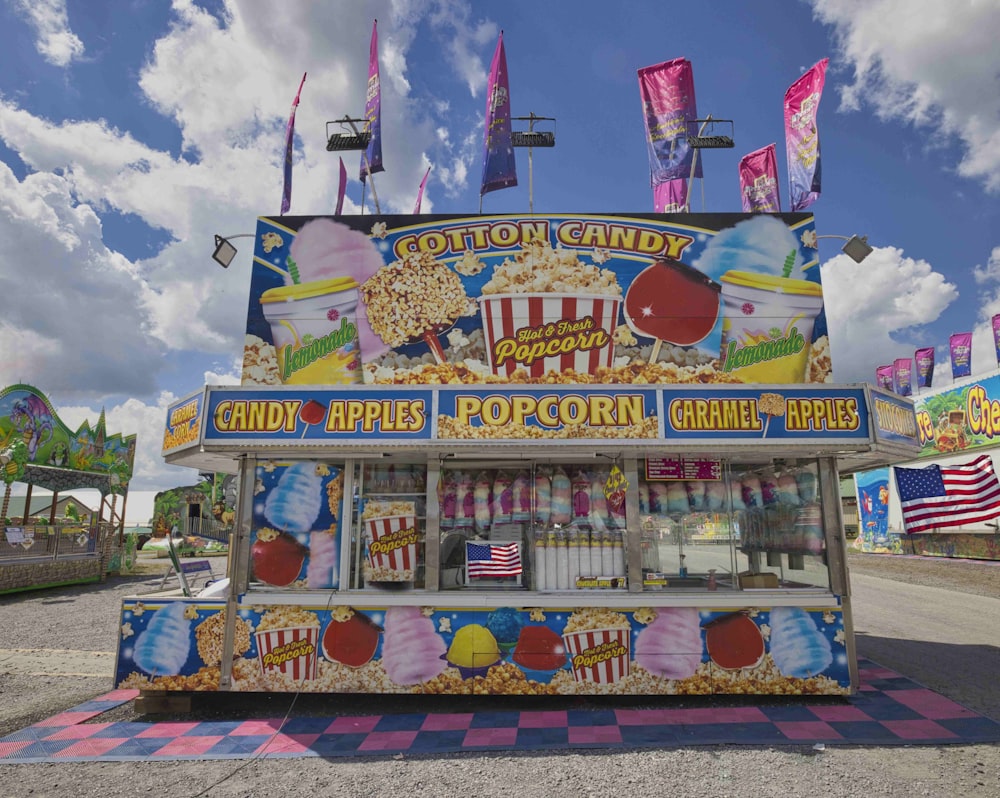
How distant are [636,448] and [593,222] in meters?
3.21

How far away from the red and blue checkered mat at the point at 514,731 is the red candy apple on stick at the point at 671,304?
4168 mm

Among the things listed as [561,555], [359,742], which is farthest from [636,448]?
[359,742]

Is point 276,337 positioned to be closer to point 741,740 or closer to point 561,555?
point 561,555

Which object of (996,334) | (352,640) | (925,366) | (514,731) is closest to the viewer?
(514,731)

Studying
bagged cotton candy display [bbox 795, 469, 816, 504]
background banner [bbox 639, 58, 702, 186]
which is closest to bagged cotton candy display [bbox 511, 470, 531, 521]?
bagged cotton candy display [bbox 795, 469, 816, 504]

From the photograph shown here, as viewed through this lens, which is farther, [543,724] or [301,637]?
[301,637]

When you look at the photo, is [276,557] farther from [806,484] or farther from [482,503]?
[806,484]

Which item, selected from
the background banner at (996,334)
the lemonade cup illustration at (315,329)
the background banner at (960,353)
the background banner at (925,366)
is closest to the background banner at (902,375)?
the background banner at (925,366)

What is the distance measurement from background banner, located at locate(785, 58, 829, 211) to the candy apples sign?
1.31 m

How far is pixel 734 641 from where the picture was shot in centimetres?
646

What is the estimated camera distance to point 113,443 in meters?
23.0

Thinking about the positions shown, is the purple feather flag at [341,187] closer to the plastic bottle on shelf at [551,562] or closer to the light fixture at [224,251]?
the light fixture at [224,251]

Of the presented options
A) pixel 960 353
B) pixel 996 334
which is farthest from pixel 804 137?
pixel 960 353

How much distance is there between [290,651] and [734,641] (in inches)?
196
